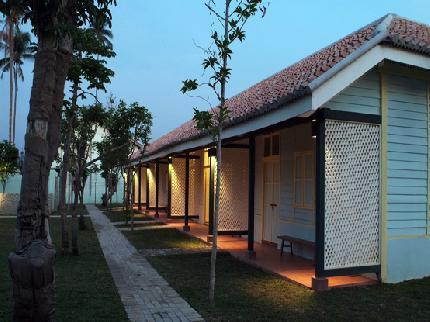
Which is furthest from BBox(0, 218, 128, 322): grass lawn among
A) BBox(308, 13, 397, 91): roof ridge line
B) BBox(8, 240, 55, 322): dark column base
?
BBox(308, 13, 397, 91): roof ridge line

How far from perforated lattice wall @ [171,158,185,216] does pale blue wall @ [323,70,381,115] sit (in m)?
11.9

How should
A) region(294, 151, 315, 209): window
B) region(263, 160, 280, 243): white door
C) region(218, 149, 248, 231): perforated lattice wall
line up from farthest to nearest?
region(218, 149, 248, 231): perforated lattice wall
region(263, 160, 280, 243): white door
region(294, 151, 315, 209): window

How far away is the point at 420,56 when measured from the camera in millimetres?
7695

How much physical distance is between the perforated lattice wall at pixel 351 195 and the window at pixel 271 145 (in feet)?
13.3

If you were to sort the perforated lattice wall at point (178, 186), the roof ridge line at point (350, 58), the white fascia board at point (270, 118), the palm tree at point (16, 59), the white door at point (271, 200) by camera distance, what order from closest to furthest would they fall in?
1. the roof ridge line at point (350, 58)
2. the white fascia board at point (270, 118)
3. the white door at point (271, 200)
4. the perforated lattice wall at point (178, 186)
5. the palm tree at point (16, 59)

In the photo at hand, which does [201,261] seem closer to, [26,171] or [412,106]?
[412,106]

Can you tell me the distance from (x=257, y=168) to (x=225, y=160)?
105 cm

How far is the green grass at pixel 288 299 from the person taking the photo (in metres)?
5.98

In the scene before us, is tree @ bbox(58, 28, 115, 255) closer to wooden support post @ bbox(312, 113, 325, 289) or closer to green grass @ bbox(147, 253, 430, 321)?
green grass @ bbox(147, 253, 430, 321)

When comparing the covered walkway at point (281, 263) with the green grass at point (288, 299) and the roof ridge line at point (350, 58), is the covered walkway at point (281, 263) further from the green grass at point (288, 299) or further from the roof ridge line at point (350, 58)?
the roof ridge line at point (350, 58)

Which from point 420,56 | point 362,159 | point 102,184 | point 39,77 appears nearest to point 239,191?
point 362,159

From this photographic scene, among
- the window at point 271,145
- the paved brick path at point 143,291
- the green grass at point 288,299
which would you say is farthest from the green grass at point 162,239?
the green grass at point 288,299

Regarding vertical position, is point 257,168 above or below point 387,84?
below

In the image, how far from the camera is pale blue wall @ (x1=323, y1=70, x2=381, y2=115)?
766cm
